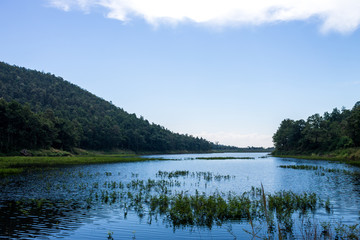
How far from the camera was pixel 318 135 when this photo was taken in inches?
5187

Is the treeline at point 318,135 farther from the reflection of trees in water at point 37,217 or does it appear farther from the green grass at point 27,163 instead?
the reflection of trees in water at point 37,217

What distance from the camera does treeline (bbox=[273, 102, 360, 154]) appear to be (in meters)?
104

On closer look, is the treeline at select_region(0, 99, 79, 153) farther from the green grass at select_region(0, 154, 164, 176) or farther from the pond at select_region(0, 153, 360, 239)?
the pond at select_region(0, 153, 360, 239)

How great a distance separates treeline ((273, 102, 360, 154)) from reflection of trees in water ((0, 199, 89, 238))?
103 meters

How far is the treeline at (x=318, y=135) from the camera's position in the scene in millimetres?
104069

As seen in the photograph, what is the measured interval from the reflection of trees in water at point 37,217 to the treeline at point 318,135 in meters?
103

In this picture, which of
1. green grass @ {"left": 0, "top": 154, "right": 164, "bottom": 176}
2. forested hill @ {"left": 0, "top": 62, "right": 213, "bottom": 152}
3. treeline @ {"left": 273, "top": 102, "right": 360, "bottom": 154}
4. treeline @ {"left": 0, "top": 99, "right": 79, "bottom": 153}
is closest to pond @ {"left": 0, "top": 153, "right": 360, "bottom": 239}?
green grass @ {"left": 0, "top": 154, "right": 164, "bottom": 176}

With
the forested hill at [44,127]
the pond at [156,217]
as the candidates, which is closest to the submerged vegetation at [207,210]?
the pond at [156,217]

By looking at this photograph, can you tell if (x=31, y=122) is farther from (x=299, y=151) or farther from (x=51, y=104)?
(x=299, y=151)

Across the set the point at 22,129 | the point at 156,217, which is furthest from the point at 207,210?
the point at 22,129

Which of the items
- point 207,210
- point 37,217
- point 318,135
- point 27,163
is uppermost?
point 318,135

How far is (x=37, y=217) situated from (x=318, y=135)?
136510 millimetres

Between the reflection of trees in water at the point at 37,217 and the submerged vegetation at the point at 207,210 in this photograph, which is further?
the submerged vegetation at the point at 207,210

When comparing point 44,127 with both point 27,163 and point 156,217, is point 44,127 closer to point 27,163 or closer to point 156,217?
point 27,163
